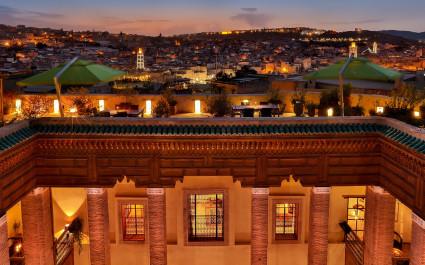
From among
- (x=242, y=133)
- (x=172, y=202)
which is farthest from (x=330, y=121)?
(x=172, y=202)

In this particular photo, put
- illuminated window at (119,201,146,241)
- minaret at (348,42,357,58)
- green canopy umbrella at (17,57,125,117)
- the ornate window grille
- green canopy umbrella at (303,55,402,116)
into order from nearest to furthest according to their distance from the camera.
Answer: green canopy umbrella at (17,57,125,117) → green canopy umbrella at (303,55,402,116) → illuminated window at (119,201,146,241) → the ornate window grille → minaret at (348,42,357,58)

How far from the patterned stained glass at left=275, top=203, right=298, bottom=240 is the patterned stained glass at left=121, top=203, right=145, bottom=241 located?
3751 mm

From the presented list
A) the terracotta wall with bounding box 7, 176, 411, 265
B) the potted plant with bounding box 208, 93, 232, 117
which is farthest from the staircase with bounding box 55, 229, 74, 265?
the potted plant with bounding box 208, 93, 232, 117

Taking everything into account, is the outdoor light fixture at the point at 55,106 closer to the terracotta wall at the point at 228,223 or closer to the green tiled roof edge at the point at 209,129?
the terracotta wall at the point at 228,223

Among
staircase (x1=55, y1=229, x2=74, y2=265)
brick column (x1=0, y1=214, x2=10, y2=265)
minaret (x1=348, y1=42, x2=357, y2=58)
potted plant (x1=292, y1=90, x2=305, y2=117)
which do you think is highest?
minaret (x1=348, y1=42, x2=357, y2=58)

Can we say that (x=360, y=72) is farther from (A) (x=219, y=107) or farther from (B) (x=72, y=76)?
(B) (x=72, y=76)

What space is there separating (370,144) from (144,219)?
20.9 feet

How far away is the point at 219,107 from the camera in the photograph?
1636 cm

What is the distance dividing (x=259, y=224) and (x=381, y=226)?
2.69m

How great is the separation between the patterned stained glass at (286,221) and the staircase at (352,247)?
1305 mm

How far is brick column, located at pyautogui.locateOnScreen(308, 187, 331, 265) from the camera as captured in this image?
34.5 feet

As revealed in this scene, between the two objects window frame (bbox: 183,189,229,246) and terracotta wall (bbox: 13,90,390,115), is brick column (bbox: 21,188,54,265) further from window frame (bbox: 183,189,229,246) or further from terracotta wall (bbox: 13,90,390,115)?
terracotta wall (bbox: 13,90,390,115)

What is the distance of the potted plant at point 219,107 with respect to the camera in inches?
628

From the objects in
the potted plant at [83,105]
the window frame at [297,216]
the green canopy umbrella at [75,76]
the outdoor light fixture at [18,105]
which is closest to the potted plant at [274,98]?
the window frame at [297,216]
